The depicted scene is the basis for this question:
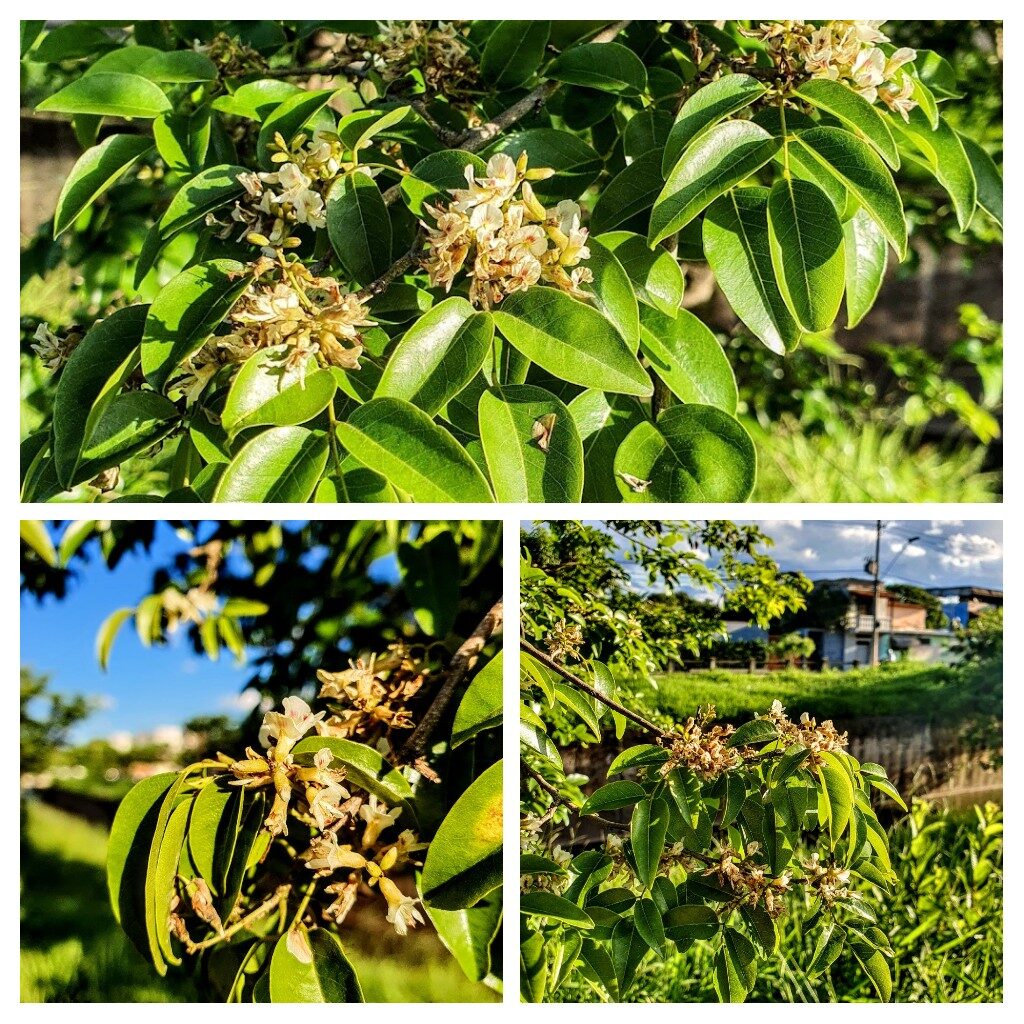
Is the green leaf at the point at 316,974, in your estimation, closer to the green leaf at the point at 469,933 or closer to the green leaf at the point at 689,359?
the green leaf at the point at 469,933

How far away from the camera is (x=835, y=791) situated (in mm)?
921

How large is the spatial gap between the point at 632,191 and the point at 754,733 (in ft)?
1.56

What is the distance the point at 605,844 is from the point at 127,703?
445 mm

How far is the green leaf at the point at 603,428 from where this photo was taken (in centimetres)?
81

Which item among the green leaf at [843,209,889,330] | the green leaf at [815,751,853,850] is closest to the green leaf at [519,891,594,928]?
the green leaf at [815,751,853,850]

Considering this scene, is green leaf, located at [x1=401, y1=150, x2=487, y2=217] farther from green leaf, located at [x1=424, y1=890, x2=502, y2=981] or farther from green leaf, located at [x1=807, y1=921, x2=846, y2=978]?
green leaf, located at [x1=807, y1=921, x2=846, y2=978]

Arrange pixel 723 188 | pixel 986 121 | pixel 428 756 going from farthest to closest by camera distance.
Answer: pixel 986 121
pixel 428 756
pixel 723 188

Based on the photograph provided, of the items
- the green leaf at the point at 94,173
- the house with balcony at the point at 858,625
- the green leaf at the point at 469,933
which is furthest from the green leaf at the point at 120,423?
the house with balcony at the point at 858,625

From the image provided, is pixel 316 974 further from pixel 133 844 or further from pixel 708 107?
pixel 708 107

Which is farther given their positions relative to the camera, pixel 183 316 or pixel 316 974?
pixel 316 974

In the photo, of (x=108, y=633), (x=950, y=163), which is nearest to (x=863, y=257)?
(x=950, y=163)
